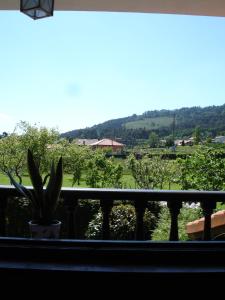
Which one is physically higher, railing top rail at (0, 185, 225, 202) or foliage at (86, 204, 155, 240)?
railing top rail at (0, 185, 225, 202)

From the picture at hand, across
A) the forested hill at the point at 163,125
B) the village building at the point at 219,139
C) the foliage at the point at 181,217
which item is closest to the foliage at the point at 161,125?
the forested hill at the point at 163,125

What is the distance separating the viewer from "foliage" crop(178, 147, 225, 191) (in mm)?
11992

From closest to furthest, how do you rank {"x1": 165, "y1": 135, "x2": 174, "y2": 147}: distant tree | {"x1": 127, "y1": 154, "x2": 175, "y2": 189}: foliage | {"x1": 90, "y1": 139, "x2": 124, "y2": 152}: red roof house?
1. {"x1": 127, "y1": 154, "x2": 175, "y2": 189}: foliage
2. {"x1": 165, "y1": 135, "x2": 174, "y2": 147}: distant tree
3. {"x1": 90, "y1": 139, "x2": 124, "y2": 152}: red roof house

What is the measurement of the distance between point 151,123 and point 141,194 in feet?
106

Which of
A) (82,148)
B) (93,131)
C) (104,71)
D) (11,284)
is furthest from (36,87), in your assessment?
(11,284)

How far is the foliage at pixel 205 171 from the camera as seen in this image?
12.0 metres

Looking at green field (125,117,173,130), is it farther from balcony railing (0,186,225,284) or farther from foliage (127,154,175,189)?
Answer: balcony railing (0,186,225,284)

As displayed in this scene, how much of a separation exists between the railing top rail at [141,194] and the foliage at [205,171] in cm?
966

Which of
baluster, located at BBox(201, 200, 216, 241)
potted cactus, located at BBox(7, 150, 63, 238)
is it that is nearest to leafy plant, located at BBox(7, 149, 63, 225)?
potted cactus, located at BBox(7, 150, 63, 238)

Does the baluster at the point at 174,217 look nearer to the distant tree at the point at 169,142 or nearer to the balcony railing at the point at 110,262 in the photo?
the balcony railing at the point at 110,262

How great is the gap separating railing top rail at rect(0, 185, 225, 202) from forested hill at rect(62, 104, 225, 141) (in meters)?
21.7

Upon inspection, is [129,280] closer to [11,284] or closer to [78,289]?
[78,289]

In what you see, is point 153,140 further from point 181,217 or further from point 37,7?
point 37,7

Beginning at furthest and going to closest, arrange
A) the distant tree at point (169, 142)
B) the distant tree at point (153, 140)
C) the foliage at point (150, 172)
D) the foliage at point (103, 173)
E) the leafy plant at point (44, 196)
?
the distant tree at point (153, 140)
the distant tree at point (169, 142)
the foliage at point (103, 173)
the foliage at point (150, 172)
the leafy plant at point (44, 196)
